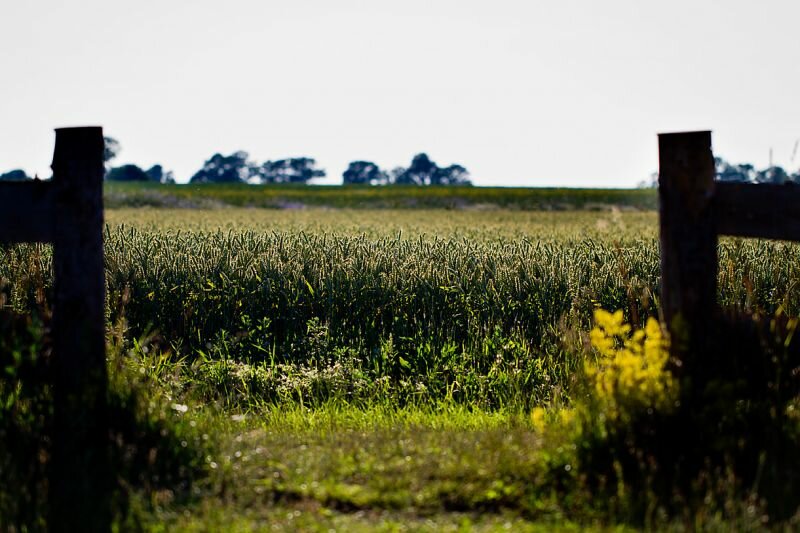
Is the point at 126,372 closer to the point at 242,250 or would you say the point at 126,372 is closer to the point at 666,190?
the point at 666,190

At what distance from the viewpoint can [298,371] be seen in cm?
866

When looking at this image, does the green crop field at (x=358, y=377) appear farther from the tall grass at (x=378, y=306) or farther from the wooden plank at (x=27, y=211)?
the wooden plank at (x=27, y=211)

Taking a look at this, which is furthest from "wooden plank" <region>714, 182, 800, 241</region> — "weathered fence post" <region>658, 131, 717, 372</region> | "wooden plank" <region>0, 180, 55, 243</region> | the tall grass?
"wooden plank" <region>0, 180, 55, 243</region>

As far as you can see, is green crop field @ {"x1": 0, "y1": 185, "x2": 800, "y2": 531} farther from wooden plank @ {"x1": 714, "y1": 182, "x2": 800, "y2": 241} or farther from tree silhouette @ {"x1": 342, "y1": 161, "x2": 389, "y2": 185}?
tree silhouette @ {"x1": 342, "y1": 161, "x2": 389, "y2": 185}

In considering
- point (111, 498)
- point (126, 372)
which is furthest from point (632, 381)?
point (126, 372)

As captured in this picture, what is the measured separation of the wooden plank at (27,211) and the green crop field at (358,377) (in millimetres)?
581

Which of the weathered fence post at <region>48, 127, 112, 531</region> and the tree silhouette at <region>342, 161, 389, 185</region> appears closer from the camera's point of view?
the weathered fence post at <region>48, 127, 112, 531</region>

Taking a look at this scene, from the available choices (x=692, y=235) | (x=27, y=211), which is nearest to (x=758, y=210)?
(x=692, y=235)

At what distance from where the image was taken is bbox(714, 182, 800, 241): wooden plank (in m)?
5.45

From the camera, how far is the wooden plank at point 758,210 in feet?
17.9

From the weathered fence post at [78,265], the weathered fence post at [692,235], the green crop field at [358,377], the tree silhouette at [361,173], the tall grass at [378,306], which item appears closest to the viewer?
the green crop field at [358,377]

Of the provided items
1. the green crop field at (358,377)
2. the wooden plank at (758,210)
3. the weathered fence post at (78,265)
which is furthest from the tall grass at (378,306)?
the wooden plank at (758,210)

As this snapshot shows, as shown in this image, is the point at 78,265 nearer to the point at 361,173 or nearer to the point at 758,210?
the point at 758,210

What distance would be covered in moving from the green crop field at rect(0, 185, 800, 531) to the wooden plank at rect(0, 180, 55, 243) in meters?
0.58
